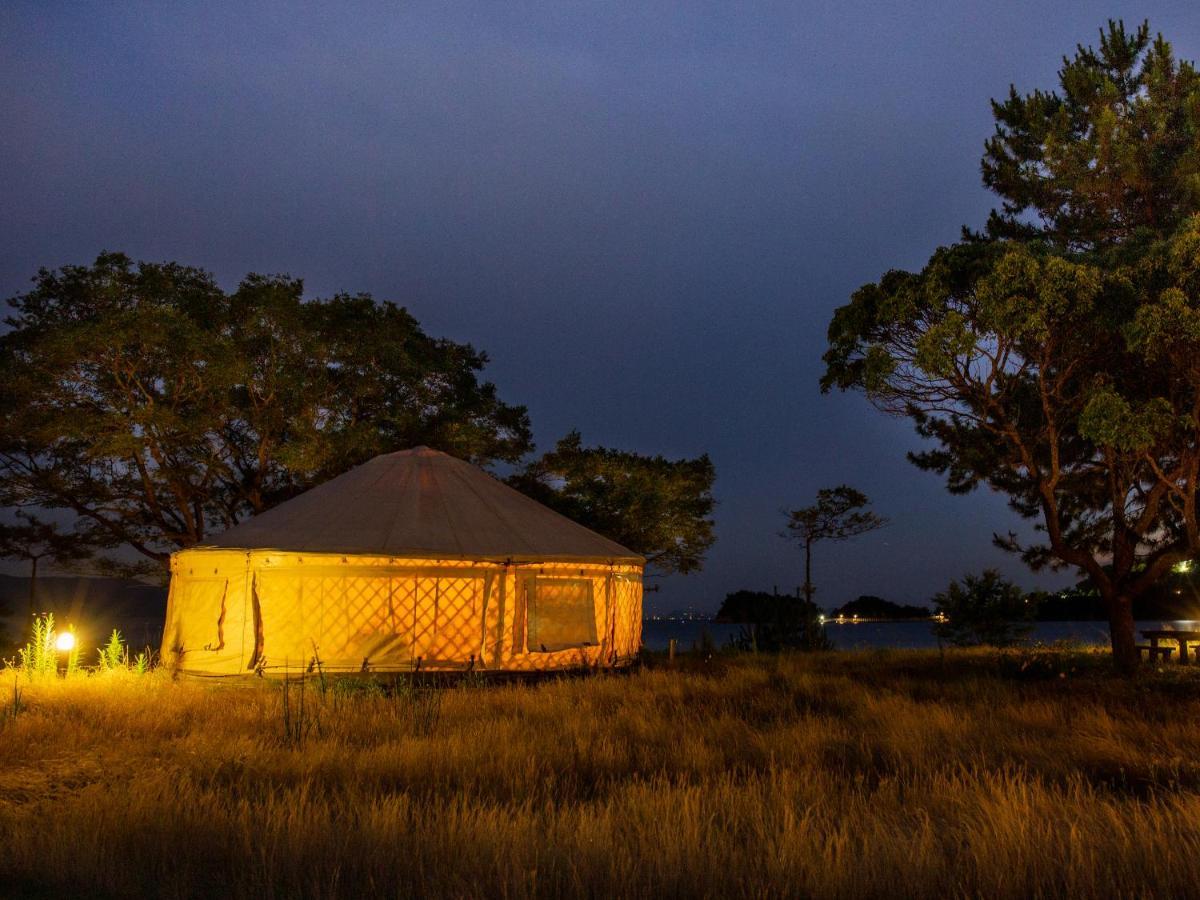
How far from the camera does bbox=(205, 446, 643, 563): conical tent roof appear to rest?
10.2 metres

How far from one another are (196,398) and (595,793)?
11376 millimetres

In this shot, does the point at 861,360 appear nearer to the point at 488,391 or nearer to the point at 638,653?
the point at 638,653

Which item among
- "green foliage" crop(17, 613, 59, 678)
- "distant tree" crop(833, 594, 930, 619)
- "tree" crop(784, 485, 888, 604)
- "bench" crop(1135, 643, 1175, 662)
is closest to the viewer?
"green foliage" crop(17, 613, 59, 678)

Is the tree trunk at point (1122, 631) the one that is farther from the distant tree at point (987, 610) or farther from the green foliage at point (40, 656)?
the green foliage at point (40, 656)

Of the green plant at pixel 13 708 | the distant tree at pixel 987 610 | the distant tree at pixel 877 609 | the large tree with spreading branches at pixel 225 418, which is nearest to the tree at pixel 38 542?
the large tree with spreading branches at pixel 225 418

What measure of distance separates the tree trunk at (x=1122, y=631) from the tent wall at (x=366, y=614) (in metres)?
6.39

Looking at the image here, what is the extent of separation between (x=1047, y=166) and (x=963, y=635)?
8329 mm

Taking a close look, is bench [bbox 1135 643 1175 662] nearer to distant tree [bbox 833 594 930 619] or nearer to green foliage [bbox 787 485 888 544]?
green foliage [bbox 787 485 888 544]

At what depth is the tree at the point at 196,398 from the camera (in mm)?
13086

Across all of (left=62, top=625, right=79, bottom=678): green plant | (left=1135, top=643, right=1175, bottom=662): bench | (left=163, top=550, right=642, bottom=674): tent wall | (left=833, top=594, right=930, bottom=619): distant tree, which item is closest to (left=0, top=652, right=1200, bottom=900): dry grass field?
(left=62, top=625, right=79, bottom=678): green plant

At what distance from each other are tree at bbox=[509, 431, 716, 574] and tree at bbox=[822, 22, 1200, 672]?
4.43 meters

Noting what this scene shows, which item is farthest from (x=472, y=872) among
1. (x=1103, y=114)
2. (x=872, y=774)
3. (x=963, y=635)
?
(x=963, y=635)

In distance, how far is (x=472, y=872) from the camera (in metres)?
3.27

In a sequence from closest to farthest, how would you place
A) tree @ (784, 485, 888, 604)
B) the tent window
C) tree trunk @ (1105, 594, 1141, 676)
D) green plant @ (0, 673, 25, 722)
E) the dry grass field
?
the dry grass field
green plant @ (0, 673, 25, 722)
the tent window
tree trunk @ (1105, 594, 1141, 676)
tree @ (784, 485, 888, 604)
